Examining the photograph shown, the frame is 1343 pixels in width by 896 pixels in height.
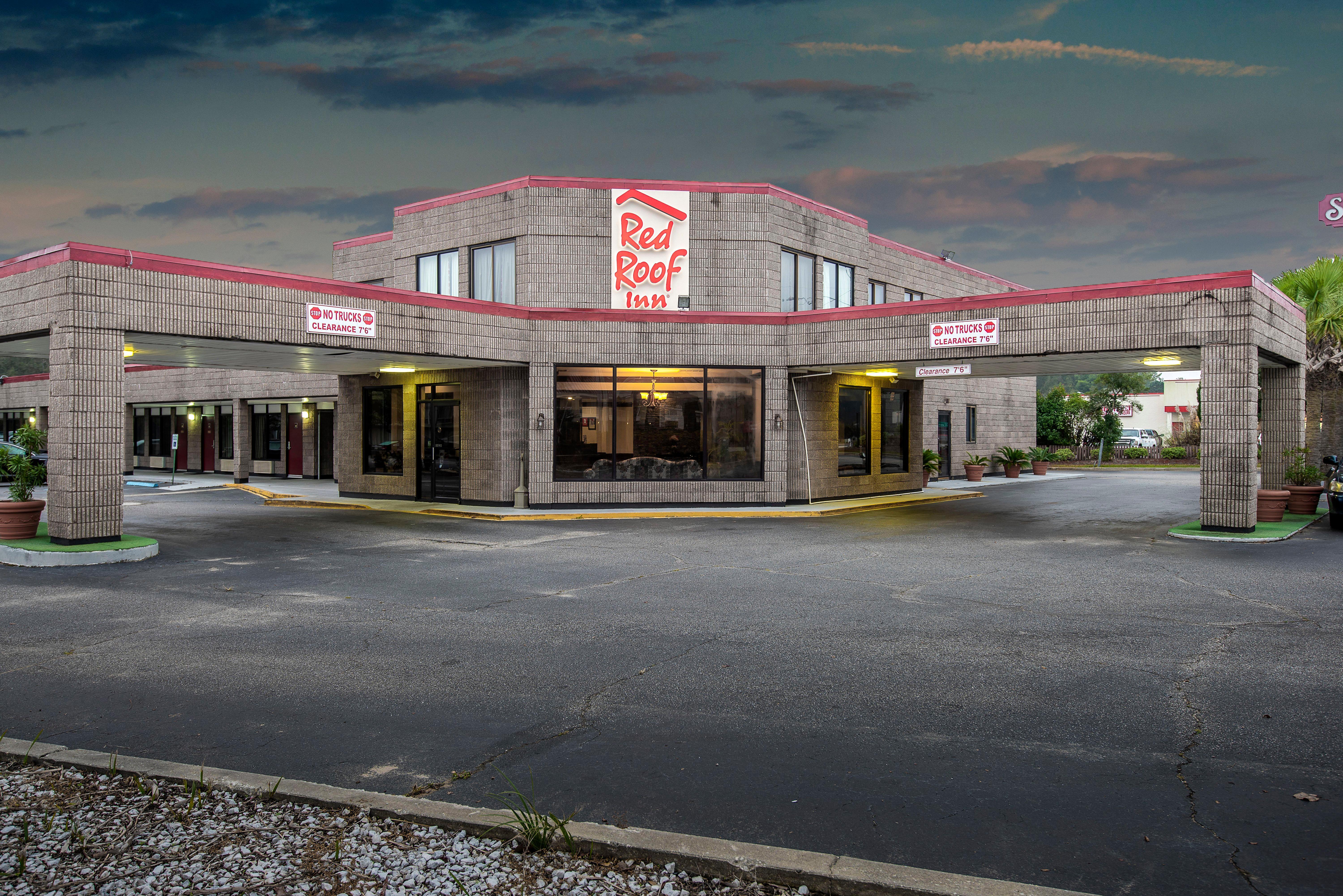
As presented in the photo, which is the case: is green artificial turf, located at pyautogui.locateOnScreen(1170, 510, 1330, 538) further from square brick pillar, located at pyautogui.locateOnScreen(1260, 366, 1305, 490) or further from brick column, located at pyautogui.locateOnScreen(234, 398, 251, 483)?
brick column, located at pyautogui.locateOnScreen(234, 398, 251, 483)

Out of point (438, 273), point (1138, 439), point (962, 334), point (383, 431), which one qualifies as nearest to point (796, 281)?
point (962, 334)

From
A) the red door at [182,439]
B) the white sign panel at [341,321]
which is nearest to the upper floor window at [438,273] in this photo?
the white sign panel at [341,321]

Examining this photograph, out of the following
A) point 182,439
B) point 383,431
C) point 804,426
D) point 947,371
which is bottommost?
point 182,439

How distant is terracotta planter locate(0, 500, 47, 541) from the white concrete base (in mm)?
882

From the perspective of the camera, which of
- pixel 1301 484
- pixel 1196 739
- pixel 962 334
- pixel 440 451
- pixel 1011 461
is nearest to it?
pixel 1196 739

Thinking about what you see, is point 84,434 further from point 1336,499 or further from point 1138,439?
point 1138,439

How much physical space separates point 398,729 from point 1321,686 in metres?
6.66

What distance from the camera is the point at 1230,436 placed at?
15242mm

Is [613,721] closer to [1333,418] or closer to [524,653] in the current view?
[524,653]

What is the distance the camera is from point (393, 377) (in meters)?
23.3

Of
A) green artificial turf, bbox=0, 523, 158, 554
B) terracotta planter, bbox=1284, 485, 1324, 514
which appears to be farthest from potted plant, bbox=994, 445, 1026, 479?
green artificial turf, bbox=0, 523, 158, 554

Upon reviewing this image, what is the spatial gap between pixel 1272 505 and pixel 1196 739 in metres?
15.2

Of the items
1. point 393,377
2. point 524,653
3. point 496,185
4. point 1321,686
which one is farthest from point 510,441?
point 1321,686

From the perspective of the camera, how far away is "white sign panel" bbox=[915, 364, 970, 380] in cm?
1895
